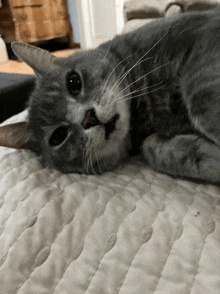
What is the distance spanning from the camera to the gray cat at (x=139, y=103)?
768 mm

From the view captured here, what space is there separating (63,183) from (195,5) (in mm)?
1569

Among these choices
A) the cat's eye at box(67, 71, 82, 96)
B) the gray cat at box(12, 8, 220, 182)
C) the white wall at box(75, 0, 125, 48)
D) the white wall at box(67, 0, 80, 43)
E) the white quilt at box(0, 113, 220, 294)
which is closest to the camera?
the white quilt at box(0, 113, 220, 294)

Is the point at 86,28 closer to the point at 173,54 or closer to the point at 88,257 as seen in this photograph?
the point at 173,54

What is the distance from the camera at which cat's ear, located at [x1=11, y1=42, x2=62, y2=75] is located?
994 millimetres

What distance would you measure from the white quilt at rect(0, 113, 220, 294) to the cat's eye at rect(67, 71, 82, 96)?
1.11 ft

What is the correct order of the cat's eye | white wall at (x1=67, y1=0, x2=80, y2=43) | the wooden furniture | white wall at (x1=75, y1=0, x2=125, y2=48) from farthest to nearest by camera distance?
white wall at (x1=67, y1=0, x2=80, y2=43) → the wooden furniture → white wall at (x1=75, y1=0, x2=125, y2=48) → the cat's eye

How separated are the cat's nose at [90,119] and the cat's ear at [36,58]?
349mm

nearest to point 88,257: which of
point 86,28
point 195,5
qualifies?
point 195,5

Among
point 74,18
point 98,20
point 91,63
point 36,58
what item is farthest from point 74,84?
point 74,18

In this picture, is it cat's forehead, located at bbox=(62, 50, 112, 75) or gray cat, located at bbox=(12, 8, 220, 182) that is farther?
cat's forehead, located at bbox=(62, 50, 112, 75)

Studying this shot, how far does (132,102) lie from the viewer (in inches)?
A: 37.3

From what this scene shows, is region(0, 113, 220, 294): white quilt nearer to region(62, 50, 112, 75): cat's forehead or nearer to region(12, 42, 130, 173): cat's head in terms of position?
region(12, 42, 130, 173): cat's head

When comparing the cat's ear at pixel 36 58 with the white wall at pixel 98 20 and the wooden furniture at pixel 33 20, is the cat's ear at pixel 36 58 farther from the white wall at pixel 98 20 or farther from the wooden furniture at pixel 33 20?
the wooden furniture at pixel 33 20

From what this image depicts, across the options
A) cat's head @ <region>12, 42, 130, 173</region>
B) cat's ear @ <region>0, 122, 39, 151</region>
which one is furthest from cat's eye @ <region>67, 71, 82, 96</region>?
cat's ear @ <region>0, 122, 39, 151</region>
